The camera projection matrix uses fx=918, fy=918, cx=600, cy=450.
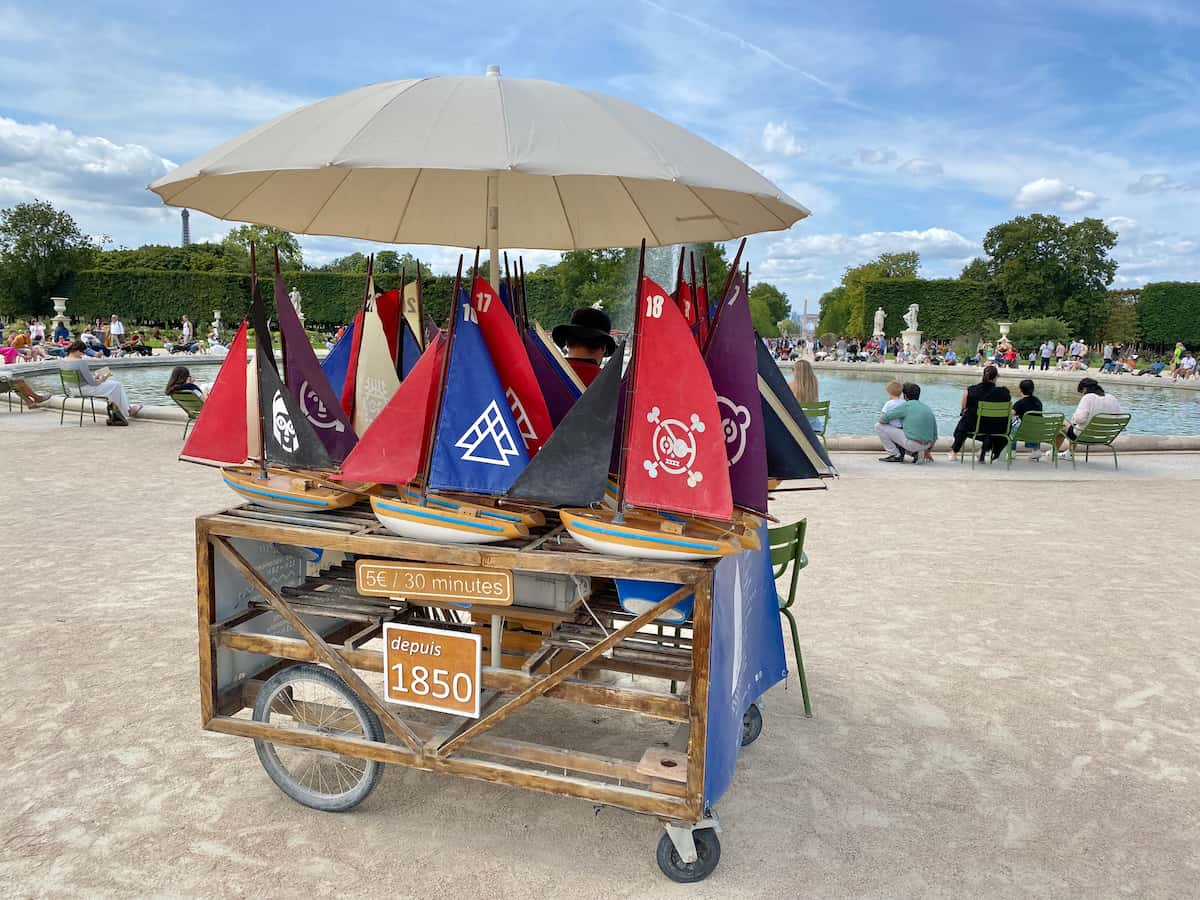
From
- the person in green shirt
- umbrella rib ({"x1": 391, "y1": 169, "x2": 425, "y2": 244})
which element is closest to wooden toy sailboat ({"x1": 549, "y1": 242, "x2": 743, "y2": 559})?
umbrella rib ({"x1": 391, "y1": 169, "x2": 425, "y2": 244})

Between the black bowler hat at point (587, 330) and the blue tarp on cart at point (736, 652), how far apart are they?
1.26 metres

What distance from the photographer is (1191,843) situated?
306 centimetres

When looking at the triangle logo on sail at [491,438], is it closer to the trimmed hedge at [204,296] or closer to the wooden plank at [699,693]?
the wooden plank at [699,693]

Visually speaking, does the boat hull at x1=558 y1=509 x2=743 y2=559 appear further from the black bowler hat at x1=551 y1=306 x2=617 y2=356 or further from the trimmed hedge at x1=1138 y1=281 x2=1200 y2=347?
the trimmed hedge at x1=1138 y1=281 x2=1200 y2=347

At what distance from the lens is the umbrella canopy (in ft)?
8.52

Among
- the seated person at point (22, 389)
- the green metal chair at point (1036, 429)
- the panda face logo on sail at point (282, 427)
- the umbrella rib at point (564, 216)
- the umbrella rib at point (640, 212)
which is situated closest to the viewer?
the panda face logo on sail at point (282, 427)

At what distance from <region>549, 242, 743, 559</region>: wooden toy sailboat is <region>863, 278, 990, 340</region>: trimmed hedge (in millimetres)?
49841

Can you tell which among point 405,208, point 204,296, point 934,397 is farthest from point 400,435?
point 204,296

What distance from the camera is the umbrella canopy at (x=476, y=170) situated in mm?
2598

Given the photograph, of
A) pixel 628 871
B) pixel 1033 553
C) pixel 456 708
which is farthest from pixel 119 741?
pixel 1033 553

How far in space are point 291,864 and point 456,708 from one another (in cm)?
68

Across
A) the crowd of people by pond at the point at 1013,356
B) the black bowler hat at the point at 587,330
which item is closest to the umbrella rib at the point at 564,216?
the black bowler hat at the point at 587,330

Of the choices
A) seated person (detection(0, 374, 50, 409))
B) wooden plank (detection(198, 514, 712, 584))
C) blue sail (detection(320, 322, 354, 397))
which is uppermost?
blue sail (detection(320, 322, 354, 397))

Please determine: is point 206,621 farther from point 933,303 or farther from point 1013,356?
point 933,303
